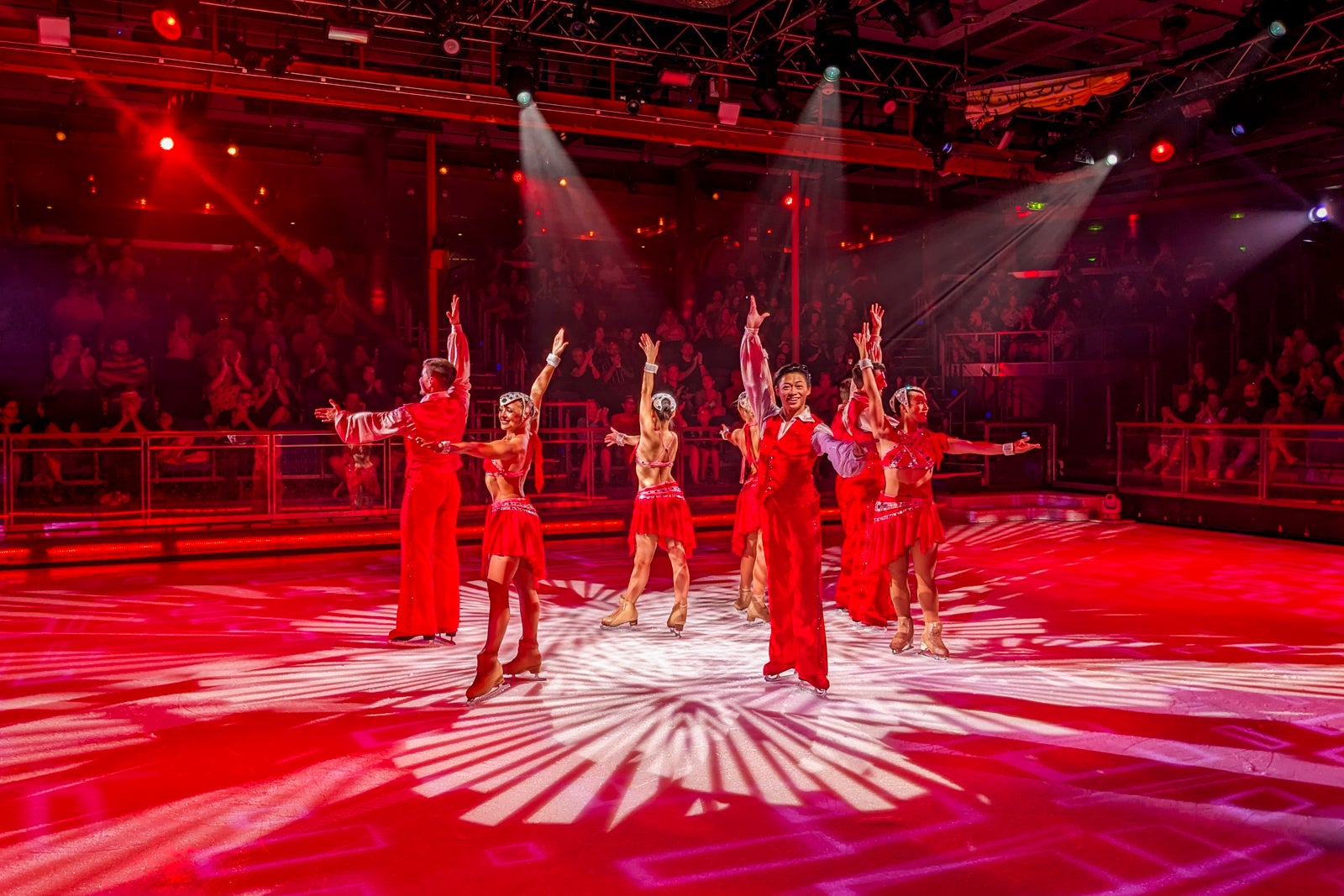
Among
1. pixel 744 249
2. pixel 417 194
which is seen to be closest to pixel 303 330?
pixel 417 194

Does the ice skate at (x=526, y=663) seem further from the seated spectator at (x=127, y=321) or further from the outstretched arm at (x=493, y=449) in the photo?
the seated spectator at (x=127, y=321)

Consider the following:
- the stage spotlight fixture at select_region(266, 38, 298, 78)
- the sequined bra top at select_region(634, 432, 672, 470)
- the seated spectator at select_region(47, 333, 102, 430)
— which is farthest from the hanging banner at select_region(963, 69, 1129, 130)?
the seated spectator at select_region(47, 333, 102, 430)

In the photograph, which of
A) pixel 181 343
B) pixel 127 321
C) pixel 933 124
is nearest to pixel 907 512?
pixel 933 124

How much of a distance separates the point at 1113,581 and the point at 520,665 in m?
5.77

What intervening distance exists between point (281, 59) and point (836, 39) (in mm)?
5635

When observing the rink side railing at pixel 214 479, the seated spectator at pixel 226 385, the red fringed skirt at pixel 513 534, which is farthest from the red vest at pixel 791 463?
the seated spectator at pixel 226 385

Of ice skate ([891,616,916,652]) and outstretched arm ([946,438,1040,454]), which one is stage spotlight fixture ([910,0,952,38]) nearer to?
outstretched arm ([946,438,1040,454])

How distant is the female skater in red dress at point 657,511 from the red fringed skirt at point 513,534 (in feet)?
5.00

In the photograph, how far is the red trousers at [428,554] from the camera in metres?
A: 6.49

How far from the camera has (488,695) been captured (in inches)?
210

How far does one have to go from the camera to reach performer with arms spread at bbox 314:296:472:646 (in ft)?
20.7

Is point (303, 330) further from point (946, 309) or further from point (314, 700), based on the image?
point (946, 309)

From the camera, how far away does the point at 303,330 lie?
14273 mm

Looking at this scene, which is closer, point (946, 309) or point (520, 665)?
point (520, 665)
